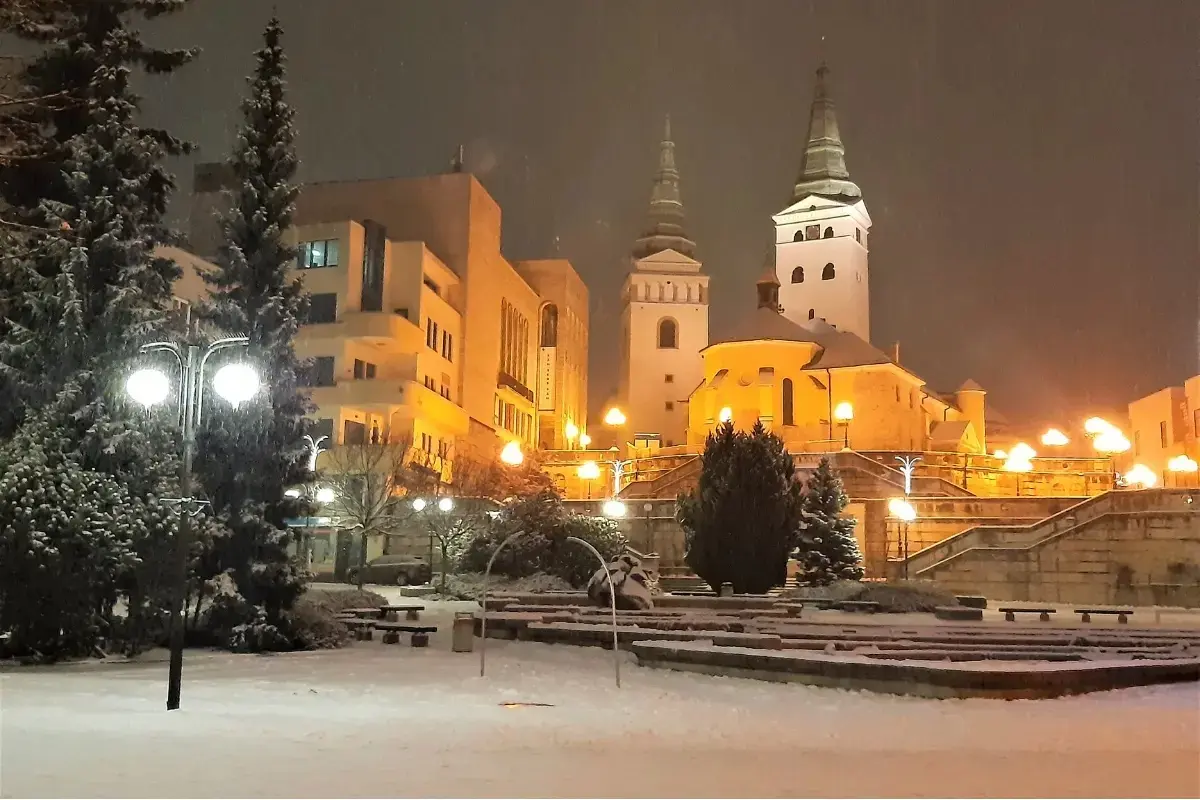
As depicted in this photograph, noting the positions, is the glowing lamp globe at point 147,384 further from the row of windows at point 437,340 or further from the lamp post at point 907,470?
the row of windows at point 437,340

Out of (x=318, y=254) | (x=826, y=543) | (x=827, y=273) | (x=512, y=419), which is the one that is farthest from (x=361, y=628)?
(x=827, y=273)

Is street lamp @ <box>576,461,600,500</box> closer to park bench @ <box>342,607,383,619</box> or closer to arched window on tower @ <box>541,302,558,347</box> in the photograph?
arched window on tower @ <box>541,302,558,347</box>

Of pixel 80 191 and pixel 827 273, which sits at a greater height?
pixel 827 273

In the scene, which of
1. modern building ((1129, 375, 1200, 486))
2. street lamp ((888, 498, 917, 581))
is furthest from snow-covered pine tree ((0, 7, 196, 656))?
modern building ((1129, 375, 1200, 486))

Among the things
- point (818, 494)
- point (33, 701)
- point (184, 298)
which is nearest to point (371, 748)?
point (33, 701)

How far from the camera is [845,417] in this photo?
206 feet

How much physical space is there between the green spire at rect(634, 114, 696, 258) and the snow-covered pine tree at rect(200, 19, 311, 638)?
76.0m

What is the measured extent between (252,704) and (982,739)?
7.84 metres

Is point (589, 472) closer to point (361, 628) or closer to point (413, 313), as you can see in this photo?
point (413, 313)

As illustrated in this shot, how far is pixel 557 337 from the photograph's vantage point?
83.3 metres

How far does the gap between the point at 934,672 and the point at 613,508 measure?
31120 millimetres

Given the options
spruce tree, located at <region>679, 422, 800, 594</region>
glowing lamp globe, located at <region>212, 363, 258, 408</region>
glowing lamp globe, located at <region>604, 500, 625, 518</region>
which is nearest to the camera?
glowing lamp globe, located at <region>212, 363, 258, 408</region>

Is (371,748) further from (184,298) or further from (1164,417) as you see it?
(1164,417)

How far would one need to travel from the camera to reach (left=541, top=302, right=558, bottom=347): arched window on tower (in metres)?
83.1
